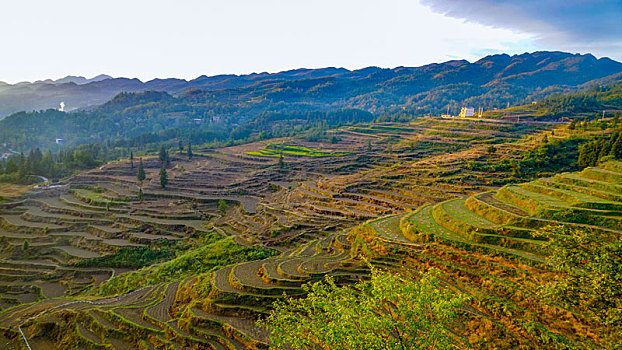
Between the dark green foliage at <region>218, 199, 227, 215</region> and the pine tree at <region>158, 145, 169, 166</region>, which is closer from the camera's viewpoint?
the dark green foliage at <region>218, 199, 227, 215</region>

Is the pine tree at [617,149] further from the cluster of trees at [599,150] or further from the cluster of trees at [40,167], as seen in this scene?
the cluster of trees at [40,167]

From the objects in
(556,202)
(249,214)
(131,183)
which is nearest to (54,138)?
(131,183)

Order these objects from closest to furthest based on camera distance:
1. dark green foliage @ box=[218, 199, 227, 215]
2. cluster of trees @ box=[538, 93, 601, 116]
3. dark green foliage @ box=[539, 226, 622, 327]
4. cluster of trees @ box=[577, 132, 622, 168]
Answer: dark green foliage @ box=[539, 226, 622, 327], cluster of trees @ box=[577, 132, 622, 168], dark green foliage @ box=[218, 199, 227, 215], cluster of trees @ box=[538, 93, 601, 116]

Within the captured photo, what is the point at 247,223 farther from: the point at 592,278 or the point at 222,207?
the point at 592,278

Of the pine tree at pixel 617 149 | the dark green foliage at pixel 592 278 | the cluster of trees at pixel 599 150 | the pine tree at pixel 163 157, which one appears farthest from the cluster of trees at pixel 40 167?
the pine tree at pixel 617 149

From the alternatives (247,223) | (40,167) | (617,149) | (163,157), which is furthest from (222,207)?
(40,167)

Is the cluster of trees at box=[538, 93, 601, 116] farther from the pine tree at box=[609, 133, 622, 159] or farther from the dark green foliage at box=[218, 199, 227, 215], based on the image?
the dark green foliage at box=[218, 199, 227, 215]

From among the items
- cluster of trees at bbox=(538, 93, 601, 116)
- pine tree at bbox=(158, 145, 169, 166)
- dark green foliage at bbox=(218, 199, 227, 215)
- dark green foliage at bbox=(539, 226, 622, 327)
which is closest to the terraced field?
dark green foliage at bbox=(218, 199, 227, 215)
